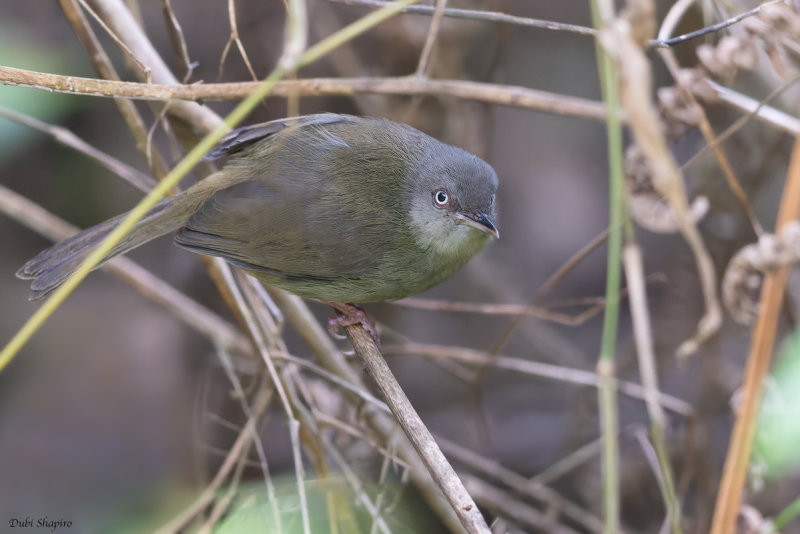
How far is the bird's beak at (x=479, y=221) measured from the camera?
285 centimetres

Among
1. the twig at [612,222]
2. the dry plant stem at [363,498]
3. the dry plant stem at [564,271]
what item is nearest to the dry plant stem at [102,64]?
the dry plant stem at [363,498]

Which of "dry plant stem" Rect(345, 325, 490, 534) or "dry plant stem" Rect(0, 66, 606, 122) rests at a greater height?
"dry plant stem" Rect(0, 66, 606, 122)

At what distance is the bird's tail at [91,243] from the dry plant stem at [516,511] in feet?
6.60

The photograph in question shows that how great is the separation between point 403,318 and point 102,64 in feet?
8.98

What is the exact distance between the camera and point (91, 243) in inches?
110

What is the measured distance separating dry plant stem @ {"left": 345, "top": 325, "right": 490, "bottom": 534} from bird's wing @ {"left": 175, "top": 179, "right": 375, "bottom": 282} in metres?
0.45

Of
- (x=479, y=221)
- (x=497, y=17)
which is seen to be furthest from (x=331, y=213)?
(x=497, y=17)

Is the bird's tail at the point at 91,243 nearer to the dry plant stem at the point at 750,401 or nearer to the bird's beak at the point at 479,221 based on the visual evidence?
the bird's beak at the point at 479,221

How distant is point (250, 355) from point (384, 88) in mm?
1627

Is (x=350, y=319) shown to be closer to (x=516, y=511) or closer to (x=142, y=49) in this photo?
(x=142, y=49)

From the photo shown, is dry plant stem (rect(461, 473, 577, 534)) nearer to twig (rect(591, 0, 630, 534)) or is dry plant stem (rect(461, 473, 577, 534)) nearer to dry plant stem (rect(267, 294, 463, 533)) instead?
dry plant stem (rect(267, 294, 463, 533))

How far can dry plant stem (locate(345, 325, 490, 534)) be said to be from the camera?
6.13 ft

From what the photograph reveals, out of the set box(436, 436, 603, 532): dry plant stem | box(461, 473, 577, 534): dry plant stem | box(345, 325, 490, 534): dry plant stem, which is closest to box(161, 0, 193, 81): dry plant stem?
box(345, 325, 490, 534): dry plant stem

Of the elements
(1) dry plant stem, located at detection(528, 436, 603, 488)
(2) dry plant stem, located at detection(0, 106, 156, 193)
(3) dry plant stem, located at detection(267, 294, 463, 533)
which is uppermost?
(2) dry plant stem, located at detection(0, 106, 156, 193)
